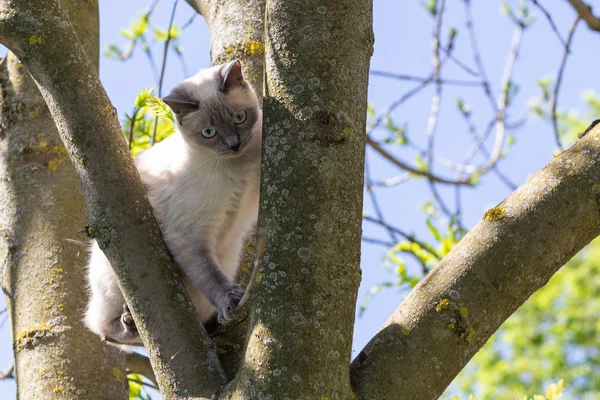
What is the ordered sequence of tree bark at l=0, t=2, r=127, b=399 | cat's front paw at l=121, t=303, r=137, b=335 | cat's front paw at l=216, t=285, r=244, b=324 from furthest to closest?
1. cat's front paw at l=121, t=303, r=137, b=335
2. tree bark at l=0, t=2, r=127, b=399
3. cat's front paw at l=216, t=285, r=244, b=324

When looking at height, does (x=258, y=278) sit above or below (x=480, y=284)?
above

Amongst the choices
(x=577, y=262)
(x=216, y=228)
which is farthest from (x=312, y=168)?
(x=577, y=262)

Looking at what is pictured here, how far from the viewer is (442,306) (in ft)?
5.93

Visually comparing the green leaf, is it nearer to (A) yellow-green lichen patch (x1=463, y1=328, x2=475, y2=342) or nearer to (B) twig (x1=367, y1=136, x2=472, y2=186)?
(B) twig (x1=367, y1=136, x2=472, y2=186)

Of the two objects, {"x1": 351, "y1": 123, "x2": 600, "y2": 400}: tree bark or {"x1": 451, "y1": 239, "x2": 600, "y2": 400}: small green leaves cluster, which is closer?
{"x1": 351, "y1": 123, "x2": 600, "y2": 400}: tree bark

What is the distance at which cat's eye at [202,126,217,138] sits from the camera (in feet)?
9.55

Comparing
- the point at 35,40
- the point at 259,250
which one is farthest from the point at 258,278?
the point at 35,40

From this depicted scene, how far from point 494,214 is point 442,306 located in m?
0.30

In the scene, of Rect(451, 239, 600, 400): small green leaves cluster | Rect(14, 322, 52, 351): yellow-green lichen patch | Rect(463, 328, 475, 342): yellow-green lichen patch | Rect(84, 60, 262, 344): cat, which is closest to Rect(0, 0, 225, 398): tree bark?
Rect(84, 60, 262, 344): cat

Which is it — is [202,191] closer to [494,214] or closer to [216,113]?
[216,113]

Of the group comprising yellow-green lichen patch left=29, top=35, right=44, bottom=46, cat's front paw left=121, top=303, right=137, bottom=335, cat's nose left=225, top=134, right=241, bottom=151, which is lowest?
cat's front paw left=121, top=303, right=137, bottom=335

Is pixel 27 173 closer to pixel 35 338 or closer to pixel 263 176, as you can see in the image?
pixel 35 338

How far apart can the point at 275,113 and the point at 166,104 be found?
1.14m

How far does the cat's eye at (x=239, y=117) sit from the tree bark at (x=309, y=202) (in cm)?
97
